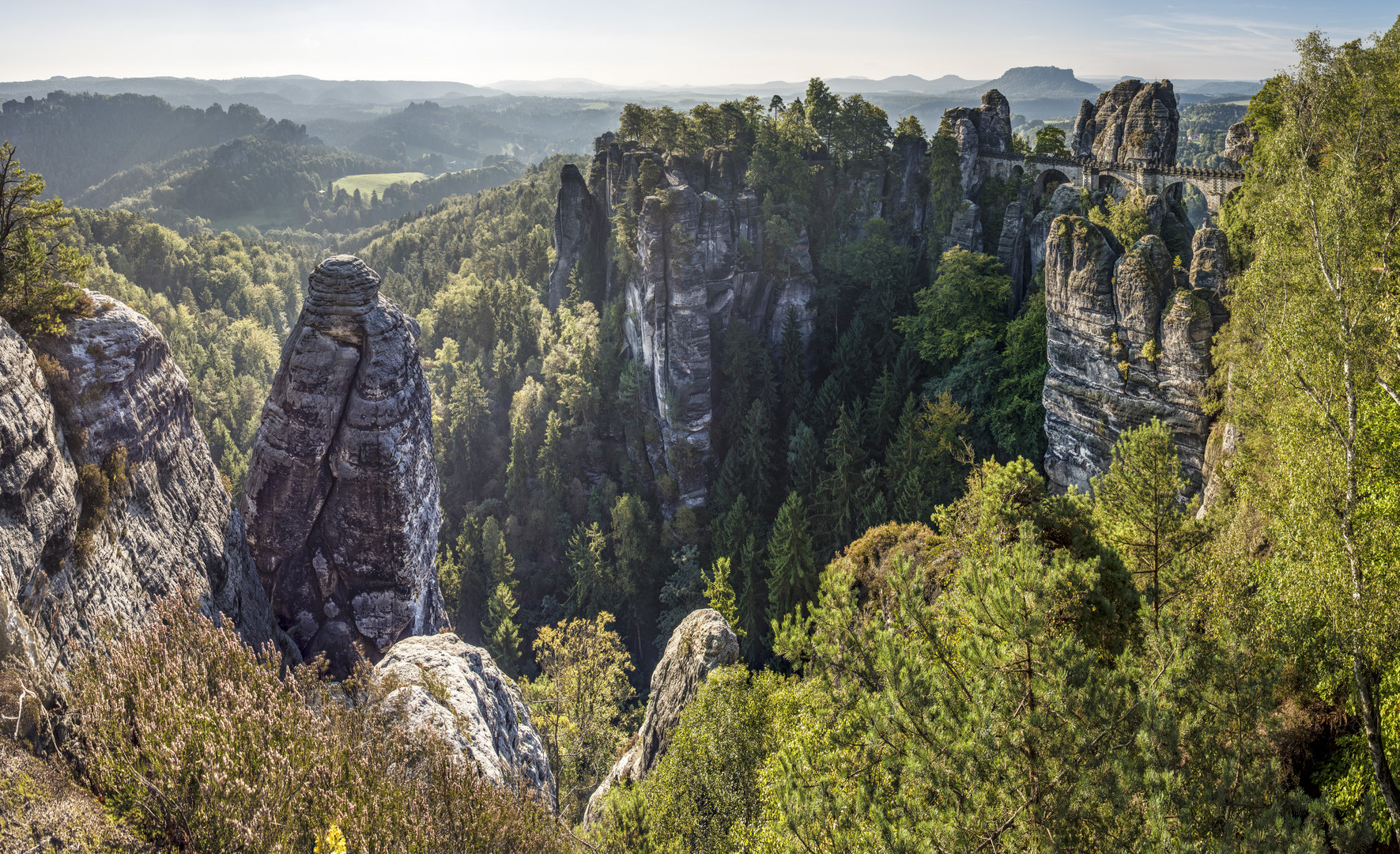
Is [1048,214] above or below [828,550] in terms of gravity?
above

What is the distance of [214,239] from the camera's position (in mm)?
120125

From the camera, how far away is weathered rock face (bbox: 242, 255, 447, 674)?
22516mm

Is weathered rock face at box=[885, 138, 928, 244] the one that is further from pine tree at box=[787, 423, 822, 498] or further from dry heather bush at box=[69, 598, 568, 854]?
dry heather bush at box=[69, 598, 568, 854]

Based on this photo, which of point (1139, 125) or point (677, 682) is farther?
point (1139, 125)

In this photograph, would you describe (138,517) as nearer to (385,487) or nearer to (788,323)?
(385,487)

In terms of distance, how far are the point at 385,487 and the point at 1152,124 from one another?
4629 centimetres

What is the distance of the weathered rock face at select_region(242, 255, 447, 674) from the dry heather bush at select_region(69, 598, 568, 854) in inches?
406

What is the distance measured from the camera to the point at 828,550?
43.6 metres

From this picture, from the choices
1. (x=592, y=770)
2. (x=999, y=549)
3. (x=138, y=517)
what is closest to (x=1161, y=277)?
(x=999, y=549)

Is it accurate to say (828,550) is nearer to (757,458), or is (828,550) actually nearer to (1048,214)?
(757,458)

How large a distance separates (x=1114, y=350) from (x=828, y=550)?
20.5 metres

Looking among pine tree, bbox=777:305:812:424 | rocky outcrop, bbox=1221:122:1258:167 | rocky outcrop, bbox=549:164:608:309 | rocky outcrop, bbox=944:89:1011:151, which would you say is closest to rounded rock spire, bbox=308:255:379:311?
pine tree, bbox=777:305:812:424

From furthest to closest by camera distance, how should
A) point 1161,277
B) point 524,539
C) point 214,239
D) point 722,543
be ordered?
point 214,239 → point 524,539 → point 722,543 → point 1161,277

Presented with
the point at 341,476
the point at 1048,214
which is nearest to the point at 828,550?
the point at 1048,214
